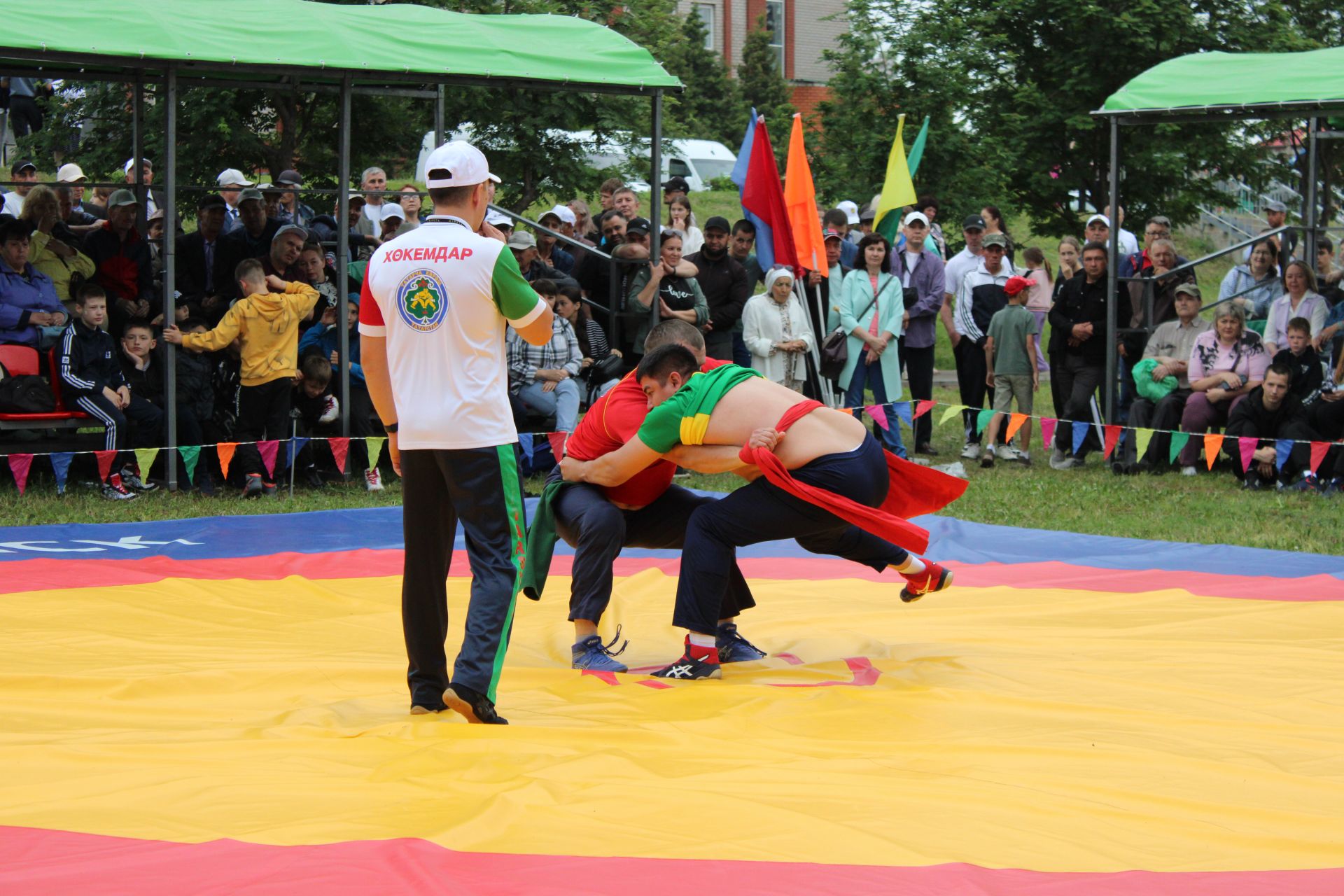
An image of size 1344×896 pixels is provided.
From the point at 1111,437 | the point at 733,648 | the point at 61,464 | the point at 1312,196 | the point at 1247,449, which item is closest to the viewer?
the point at 733,648

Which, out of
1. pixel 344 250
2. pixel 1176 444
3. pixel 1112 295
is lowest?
pixel 1176 444

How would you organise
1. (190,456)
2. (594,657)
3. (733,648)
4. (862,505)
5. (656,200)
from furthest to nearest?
(656,200), (190,456), (733,648), (594,657), (862,505)

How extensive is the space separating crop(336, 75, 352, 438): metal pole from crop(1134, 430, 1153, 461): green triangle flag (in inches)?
230

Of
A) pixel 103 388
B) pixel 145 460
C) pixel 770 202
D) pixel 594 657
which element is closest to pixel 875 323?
pixel 770 202

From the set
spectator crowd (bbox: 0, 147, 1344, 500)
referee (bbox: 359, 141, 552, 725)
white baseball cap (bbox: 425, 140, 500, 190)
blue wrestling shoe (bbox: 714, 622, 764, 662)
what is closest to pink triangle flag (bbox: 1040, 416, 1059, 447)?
spectator crowd (bbox: 0, 147, 1344, 500)

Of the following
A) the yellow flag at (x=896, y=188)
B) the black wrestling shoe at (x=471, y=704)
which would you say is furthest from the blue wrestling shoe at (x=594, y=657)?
the yellow flag at (x=896, y=188)

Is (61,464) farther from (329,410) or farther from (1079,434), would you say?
(1079,434)

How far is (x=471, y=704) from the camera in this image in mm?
4707

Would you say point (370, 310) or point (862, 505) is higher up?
point (370, 310)

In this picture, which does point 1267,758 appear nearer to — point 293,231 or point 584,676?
point 584,676

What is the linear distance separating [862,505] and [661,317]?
19.8ft

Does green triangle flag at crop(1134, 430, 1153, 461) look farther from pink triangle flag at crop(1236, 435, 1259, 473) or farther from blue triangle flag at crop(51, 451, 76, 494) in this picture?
blue triangle flag at crop(51, 451, 76, 494)

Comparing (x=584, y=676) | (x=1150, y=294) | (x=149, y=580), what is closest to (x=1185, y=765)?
(x=584, y=676)

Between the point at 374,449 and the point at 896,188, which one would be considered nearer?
the point at 374,449
